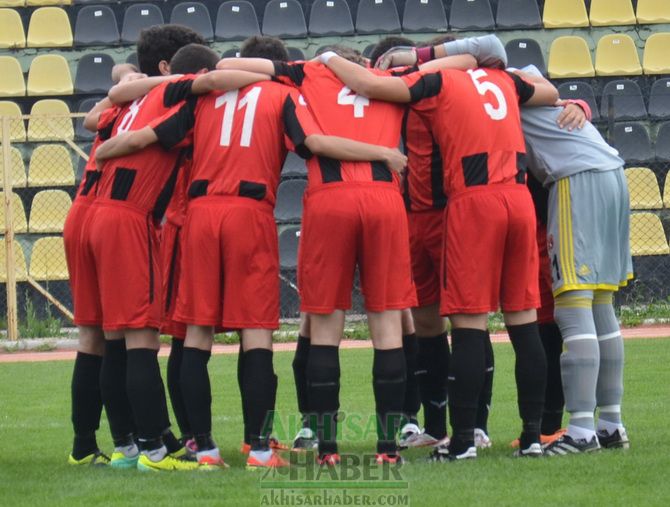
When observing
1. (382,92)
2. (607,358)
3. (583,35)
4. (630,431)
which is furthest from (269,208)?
(583,35)

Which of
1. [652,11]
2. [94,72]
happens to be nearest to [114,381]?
[94,72]

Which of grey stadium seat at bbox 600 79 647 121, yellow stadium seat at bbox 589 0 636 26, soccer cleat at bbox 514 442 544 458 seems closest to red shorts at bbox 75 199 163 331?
soccer cleat at bbox 514 442 544 458

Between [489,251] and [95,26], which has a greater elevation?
[489,251]

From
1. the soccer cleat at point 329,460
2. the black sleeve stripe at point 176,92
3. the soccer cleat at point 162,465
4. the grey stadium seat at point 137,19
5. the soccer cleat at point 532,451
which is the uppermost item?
the black sleeve stripe at point 176,92

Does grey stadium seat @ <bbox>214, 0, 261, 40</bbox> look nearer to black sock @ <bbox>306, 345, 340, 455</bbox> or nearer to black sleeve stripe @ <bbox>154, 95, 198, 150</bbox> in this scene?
black sleeve stripe @ <bbox>154, 95, 198, 150</bbox>

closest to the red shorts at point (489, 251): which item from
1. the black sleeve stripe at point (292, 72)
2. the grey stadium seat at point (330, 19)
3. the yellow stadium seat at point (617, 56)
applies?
the black sleeve stripe at point (292, 72)

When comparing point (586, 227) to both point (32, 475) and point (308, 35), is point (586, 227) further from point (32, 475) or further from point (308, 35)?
point (308, 35)

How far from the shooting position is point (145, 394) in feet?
19.5

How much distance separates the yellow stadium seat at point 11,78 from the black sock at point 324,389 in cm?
1223

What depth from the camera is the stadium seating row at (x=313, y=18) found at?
57.3 ft

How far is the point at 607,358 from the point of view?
21.0ft

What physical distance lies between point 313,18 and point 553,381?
11.8m

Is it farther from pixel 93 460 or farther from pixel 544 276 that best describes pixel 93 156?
pixel 544 276

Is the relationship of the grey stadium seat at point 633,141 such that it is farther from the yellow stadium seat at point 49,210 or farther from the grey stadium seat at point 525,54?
the yellow stadium seat at point 49,210
